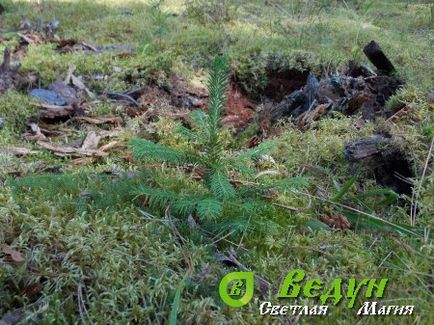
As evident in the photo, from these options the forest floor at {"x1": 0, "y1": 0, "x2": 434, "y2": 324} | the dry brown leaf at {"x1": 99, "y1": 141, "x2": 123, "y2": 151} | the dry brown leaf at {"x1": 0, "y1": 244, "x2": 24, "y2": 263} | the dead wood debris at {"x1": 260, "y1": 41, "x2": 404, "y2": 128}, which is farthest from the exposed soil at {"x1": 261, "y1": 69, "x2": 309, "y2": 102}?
the dry brown leaf at {"x1": 0, "y1": 244, "x2": 24, "y2": 263}

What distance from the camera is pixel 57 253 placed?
1624mm

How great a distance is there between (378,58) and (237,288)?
9.44 ft

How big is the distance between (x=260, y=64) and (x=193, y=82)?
0.73 m

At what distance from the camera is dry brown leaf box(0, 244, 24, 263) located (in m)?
1.56

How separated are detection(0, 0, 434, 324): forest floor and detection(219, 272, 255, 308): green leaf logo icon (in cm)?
3

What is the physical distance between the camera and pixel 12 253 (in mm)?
1576

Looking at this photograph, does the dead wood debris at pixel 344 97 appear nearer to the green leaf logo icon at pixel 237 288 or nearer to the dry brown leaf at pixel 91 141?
the dry brown leaf at pixel 91 141

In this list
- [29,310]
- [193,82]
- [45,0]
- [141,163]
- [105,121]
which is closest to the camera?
[29,310]

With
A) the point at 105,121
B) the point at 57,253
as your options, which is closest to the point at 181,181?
the point at 57,253

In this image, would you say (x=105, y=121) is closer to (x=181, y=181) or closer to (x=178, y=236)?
(x=181, y=181)

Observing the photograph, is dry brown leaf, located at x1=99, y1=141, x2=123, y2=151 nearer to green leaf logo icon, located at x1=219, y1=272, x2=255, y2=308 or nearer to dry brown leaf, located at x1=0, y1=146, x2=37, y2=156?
dry brown leaf, located at x1=0, y1=146, x2=37, y2=156

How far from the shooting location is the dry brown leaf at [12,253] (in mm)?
1557

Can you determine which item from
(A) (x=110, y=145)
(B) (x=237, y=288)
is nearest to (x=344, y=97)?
(A) (x=110, y=145)

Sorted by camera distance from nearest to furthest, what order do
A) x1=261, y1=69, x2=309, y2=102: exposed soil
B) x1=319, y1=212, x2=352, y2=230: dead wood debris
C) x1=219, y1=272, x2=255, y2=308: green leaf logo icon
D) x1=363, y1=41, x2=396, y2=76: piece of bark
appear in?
x1=219, y1=272, x2=255, y2=308: green leaf logo icon → x1=319, y1=212, x2=352, y2=230: dead wood debris → x1=363, y1=41, x2=396, y2=76: piece of bark → x1=261, y1=69, x2=309, y2=102: exposed soil
